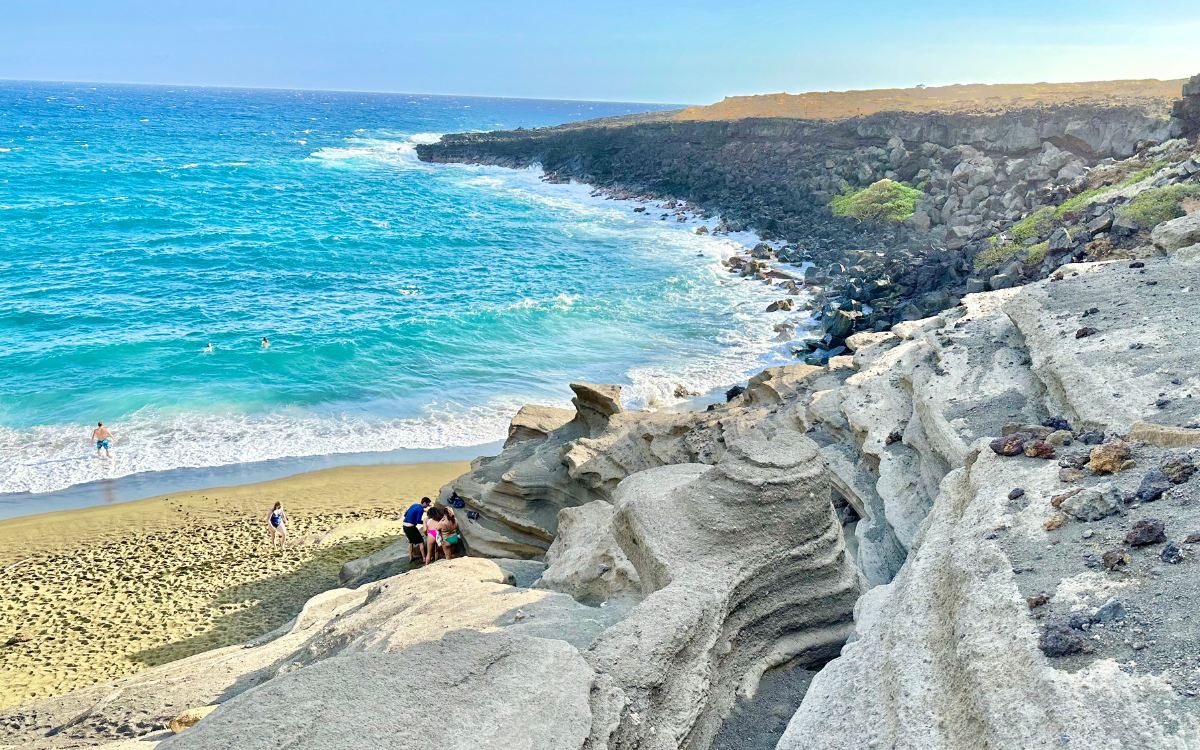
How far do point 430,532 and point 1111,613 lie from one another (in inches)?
434

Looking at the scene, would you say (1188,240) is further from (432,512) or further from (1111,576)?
(432,512)

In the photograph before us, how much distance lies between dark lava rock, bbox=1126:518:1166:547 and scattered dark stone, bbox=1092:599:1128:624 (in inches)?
28.2

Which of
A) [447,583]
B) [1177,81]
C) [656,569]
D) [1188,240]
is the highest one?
[1177,81]

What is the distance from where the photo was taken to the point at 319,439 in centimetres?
2309

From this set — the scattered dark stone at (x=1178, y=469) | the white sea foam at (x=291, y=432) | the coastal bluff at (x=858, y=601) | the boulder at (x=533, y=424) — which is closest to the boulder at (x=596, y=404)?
the boulder at (x=533, y=424)

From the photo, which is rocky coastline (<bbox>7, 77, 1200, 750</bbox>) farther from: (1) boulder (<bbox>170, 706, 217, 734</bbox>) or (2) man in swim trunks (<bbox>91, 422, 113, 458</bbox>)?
(2) man in swim trunks (<bbox>91, 422, 113, 458</bbox>)

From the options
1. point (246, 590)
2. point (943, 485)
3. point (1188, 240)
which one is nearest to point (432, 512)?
point (246, 590)

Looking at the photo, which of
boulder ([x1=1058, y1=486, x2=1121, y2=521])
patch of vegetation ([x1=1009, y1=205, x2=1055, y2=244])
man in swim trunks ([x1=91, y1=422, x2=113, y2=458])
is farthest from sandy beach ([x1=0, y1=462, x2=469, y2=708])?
patch of vegetation ([x1=1009, y1=205, x2=1055, y2=244])

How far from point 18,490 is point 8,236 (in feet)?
113

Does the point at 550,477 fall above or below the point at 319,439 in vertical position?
above

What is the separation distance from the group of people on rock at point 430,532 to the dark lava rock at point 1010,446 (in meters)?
9.44

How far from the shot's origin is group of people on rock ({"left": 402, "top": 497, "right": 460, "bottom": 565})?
14.1 m

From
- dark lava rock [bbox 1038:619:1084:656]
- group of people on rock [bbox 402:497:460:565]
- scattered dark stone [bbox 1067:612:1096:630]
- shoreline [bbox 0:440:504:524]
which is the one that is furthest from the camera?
shoreline [bbox 0:440:504:524]

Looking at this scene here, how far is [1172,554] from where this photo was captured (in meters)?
5.34
